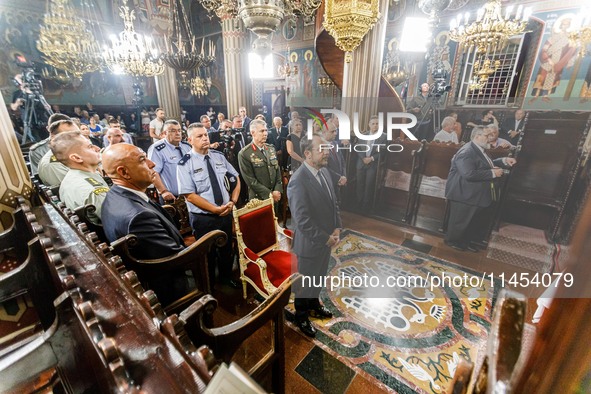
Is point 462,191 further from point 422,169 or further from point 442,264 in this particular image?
point 442,264

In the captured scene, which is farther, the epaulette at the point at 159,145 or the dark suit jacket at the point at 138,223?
the epaulette at the point at 159,145

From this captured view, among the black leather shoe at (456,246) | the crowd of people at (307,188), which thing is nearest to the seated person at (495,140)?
the crowd of people at (307,188)

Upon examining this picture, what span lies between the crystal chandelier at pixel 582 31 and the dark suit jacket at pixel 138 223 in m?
9.66

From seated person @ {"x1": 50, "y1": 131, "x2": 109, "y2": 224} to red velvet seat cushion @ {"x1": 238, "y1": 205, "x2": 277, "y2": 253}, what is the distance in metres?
1.14

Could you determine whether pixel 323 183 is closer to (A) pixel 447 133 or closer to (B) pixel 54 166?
(A) pixel 447 133

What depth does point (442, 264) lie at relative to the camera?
3.23 metres

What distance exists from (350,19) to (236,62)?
8.33 m

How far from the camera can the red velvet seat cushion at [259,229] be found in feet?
8.43

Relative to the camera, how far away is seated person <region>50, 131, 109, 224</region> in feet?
6.60

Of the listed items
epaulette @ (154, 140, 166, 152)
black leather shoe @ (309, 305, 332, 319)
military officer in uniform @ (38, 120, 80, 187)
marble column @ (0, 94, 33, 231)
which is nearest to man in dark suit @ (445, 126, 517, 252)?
black leather shoe @ (309, 305, 332, 319)

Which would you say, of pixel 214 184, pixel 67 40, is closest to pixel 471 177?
pixel 214 184

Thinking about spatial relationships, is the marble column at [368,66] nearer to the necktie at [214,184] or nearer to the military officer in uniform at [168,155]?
the necktie at [214,184]

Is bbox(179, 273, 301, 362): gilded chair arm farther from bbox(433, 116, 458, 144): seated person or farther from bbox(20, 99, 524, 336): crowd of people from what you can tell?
bbox(433, 116, 458, 144): seated person

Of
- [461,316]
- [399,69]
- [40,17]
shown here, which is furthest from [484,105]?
[40,17]
